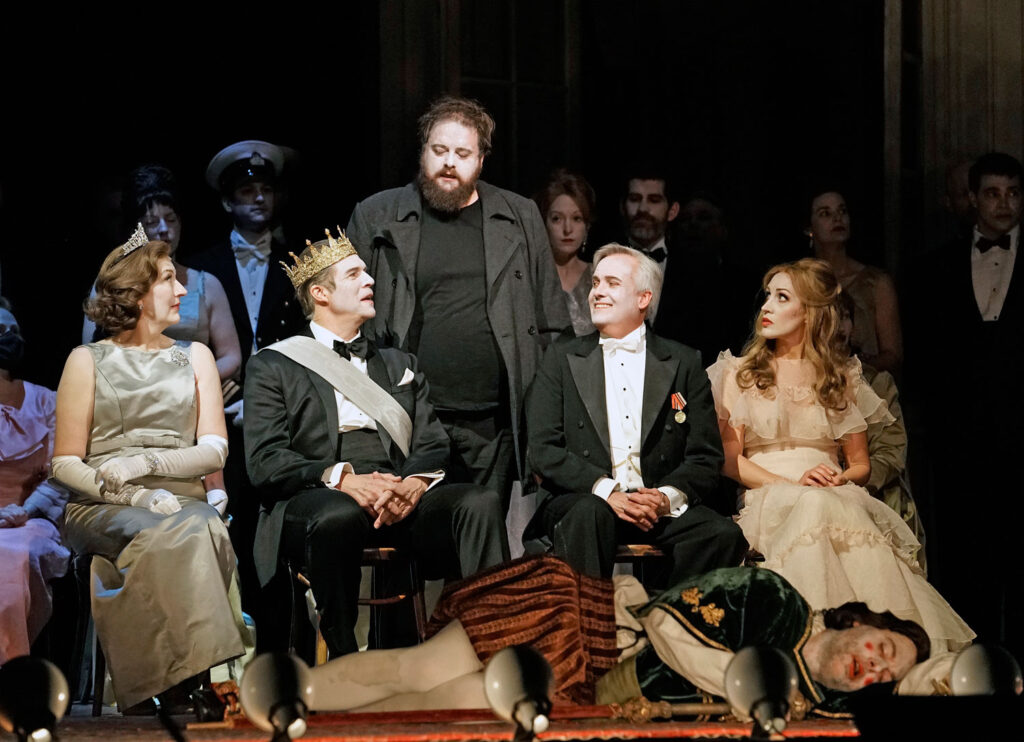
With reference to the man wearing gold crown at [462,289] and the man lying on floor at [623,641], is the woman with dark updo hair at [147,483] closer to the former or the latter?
the man wearing gold crown at [462,289]

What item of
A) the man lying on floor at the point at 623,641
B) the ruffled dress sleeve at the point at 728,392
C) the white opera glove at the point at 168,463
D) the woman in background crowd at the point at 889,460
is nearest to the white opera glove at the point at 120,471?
the white opera glove at the point at 168,463

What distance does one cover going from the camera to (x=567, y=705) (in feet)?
11.1

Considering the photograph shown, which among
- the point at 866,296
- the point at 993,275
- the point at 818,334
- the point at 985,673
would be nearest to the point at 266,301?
the point at 818,334

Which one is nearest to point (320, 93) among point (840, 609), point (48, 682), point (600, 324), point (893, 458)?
point (600, 324)

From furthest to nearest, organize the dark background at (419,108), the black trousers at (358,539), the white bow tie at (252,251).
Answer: the dark background at (419,108) < the white bow tie at (252,251) < the black trousers at (358,539)

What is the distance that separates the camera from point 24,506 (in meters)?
5.02

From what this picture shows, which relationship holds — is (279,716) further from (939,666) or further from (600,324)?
(600,324)

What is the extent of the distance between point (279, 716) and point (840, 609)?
149cm

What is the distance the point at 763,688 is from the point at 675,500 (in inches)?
82.8

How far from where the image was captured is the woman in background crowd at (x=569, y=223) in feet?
18.9

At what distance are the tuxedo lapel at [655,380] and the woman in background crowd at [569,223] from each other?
1.99ft

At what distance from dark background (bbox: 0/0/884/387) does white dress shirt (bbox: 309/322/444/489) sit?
1106mm

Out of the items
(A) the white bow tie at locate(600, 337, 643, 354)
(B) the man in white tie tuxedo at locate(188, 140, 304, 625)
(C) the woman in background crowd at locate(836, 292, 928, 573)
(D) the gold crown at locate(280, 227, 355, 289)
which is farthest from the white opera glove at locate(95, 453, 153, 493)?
(C) the woman in background crowd at locate(836, 292, 928, 573)

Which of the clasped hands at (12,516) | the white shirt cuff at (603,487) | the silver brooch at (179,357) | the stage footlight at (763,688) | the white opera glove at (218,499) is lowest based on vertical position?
the stage footlight at (763,688)
